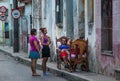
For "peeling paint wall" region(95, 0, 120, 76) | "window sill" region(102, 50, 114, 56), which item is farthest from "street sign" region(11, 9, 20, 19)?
"window sill" region(102, 50, 114, 56)

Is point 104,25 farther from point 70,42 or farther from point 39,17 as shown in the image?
point 39,17

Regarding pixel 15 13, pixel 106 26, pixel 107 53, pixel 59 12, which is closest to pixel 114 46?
pixel 107 53

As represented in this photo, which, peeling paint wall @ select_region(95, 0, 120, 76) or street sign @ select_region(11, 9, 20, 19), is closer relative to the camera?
peeling paint wall @ select_region(95, 0, 120, 76)

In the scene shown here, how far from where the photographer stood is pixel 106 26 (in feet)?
52.2

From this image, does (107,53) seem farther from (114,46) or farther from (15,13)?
(15,13)

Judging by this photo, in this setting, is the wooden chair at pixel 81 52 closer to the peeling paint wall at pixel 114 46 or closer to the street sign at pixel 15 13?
the peeling paint wall at pixel 114 46

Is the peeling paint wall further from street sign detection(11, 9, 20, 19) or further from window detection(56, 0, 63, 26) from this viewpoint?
street sign detection(11, 9, 20, 19)

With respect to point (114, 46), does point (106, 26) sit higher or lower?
higher

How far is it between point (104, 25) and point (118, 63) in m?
1.83

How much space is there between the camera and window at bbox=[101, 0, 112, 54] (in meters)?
15.6

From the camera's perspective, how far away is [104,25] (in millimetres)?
16062

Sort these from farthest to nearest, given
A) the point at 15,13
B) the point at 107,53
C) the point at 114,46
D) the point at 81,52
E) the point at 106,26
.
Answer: the point at 15,13 < the point at 81,52 < the point at 106,26 < the point at 107,53 < the point at 114,46

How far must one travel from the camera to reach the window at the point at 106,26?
615 inches

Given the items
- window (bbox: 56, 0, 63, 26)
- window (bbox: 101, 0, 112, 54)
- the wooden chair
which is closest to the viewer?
window (bbox: 101, 0, 112, 54)
